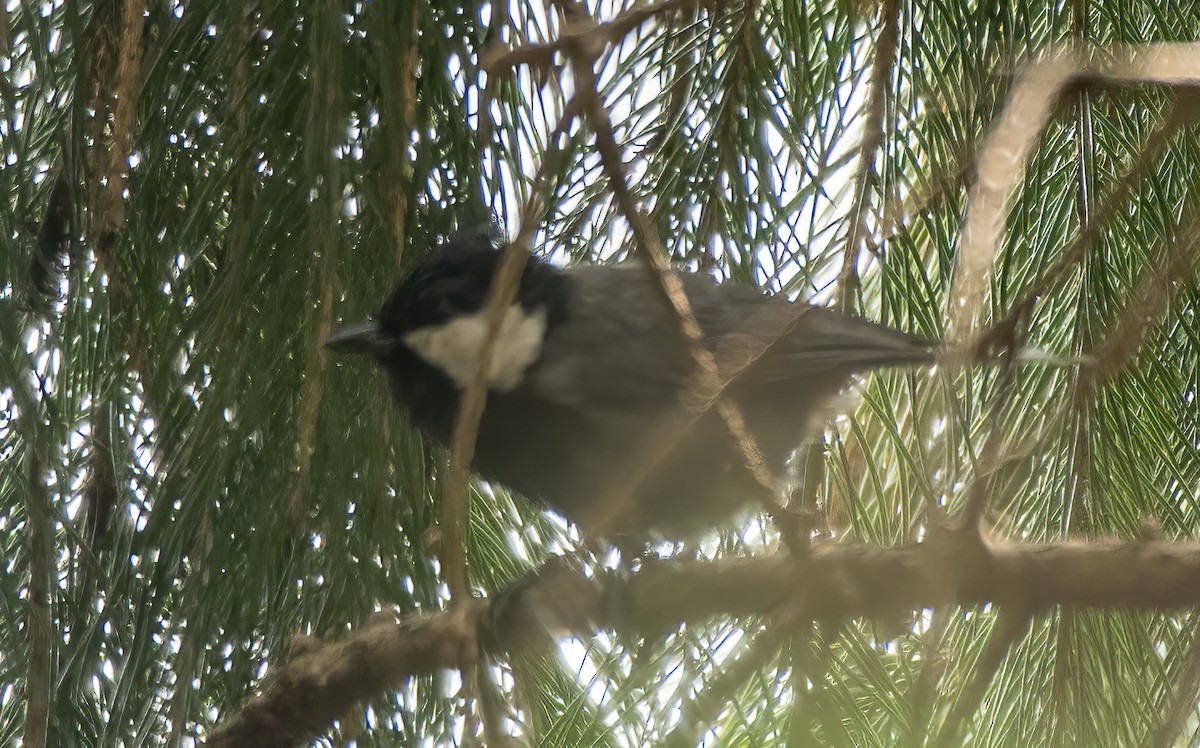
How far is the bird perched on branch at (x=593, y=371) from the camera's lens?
1.85 metres

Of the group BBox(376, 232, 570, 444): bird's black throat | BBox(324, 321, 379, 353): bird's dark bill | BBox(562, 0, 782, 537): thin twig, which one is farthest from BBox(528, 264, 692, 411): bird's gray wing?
BBox(562, 0, 782, 537): thin twig

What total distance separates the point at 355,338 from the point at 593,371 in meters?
0.57

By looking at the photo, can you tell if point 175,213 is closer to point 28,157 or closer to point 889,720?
point 28,157

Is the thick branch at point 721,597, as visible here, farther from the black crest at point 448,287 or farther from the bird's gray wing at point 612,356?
the black crest at point 448,287

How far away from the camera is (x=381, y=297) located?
131 cm

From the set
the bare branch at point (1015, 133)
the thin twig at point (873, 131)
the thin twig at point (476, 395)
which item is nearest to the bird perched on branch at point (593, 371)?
the thin twig at point (873, 131)

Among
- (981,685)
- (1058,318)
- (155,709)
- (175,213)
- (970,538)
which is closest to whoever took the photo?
(981,685)

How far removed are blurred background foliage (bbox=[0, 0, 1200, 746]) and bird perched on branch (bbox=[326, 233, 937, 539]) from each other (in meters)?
0.26

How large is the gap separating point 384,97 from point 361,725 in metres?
0.72

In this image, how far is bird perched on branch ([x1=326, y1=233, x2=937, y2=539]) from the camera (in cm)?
185

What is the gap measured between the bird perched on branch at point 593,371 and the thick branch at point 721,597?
37 cm

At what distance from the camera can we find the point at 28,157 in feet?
4.50

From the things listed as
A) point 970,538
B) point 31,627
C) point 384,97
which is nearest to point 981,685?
point 970,538

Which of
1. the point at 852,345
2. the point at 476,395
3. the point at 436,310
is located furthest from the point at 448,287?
the point at 476,395
